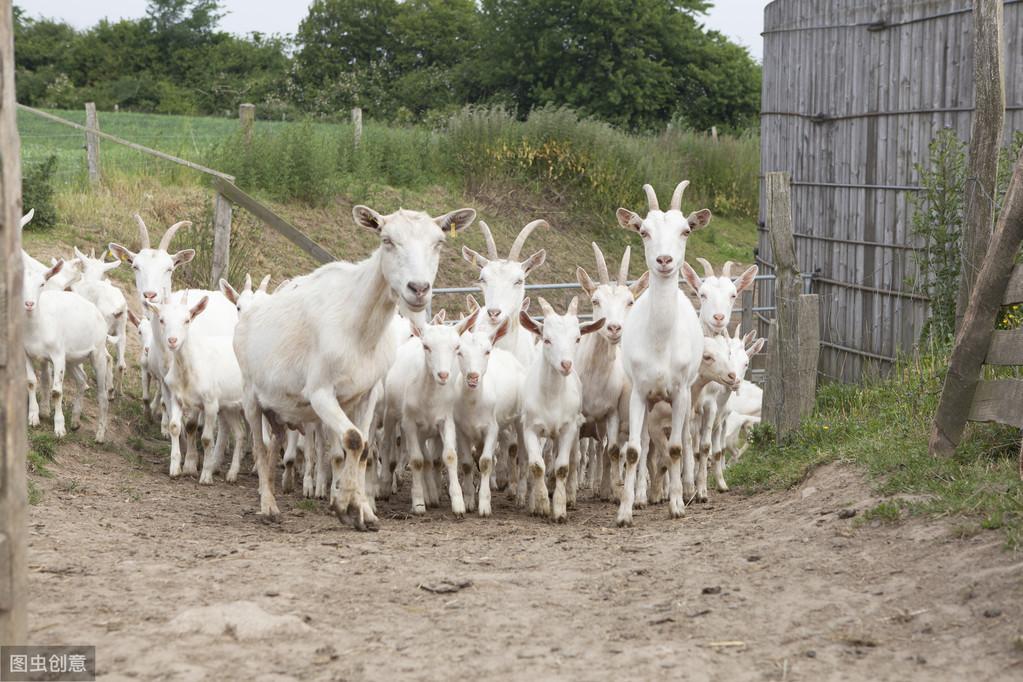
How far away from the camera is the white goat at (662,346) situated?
8.80 m

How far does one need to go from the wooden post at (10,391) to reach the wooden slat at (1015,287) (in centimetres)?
522

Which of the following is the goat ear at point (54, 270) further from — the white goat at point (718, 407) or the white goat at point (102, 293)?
the white goat at point (718, 407)

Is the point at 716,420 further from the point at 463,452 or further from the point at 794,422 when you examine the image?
the point at 463,452

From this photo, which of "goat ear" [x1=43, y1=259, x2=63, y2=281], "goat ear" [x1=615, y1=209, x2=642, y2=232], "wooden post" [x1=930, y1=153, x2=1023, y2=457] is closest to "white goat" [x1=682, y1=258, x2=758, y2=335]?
"goat ear" [x1=615, y1=209, x2=642, y2=232]

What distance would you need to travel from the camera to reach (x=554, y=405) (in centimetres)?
930

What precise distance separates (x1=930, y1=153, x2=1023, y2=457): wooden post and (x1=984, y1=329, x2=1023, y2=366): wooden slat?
49 millimetres

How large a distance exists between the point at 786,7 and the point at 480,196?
1047 centimetres

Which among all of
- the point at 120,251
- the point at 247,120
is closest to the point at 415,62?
the point at 247,120

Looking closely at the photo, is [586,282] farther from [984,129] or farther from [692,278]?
[984,129]

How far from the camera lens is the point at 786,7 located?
1647 centimetres

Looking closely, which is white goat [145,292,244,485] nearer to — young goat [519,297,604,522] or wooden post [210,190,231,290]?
young goat [519,297,604,522]

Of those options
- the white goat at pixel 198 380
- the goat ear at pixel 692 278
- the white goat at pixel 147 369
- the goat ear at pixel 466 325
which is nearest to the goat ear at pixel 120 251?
the white goat at pixel 147 369

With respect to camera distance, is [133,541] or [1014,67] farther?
[1014,67]

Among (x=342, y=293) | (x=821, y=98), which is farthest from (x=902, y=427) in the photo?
(x=821, y=98)
